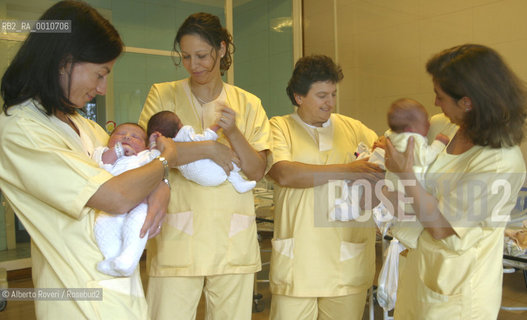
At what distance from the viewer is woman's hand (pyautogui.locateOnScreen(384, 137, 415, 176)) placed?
4.99 feet

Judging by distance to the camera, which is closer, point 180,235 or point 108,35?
point 108,35

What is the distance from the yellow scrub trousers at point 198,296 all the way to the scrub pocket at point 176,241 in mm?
75

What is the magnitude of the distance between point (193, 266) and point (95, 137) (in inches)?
25.6

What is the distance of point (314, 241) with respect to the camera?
2.03 m

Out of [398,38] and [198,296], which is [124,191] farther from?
[398,38]

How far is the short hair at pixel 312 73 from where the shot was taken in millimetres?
2148

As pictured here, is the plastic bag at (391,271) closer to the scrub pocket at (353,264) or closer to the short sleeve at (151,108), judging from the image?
the scrub pocket at (353,264)

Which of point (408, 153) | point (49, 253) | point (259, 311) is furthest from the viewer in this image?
point (259, 311)

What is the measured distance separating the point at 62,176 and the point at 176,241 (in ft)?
2.53

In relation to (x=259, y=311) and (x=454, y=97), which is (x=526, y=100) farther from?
(x=259, y=311)

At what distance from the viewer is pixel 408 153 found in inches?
60.0

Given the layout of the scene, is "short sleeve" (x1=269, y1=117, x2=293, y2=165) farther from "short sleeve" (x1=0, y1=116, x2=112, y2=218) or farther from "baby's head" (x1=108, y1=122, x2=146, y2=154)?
"short sleeve" (x1=0, y1=116, x2=112, y2=218)

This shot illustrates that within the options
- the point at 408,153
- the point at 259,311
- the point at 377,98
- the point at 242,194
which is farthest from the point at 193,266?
the point at 377,98

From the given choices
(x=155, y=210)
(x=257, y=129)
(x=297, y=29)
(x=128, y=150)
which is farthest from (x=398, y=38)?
(x=155, y=210)
